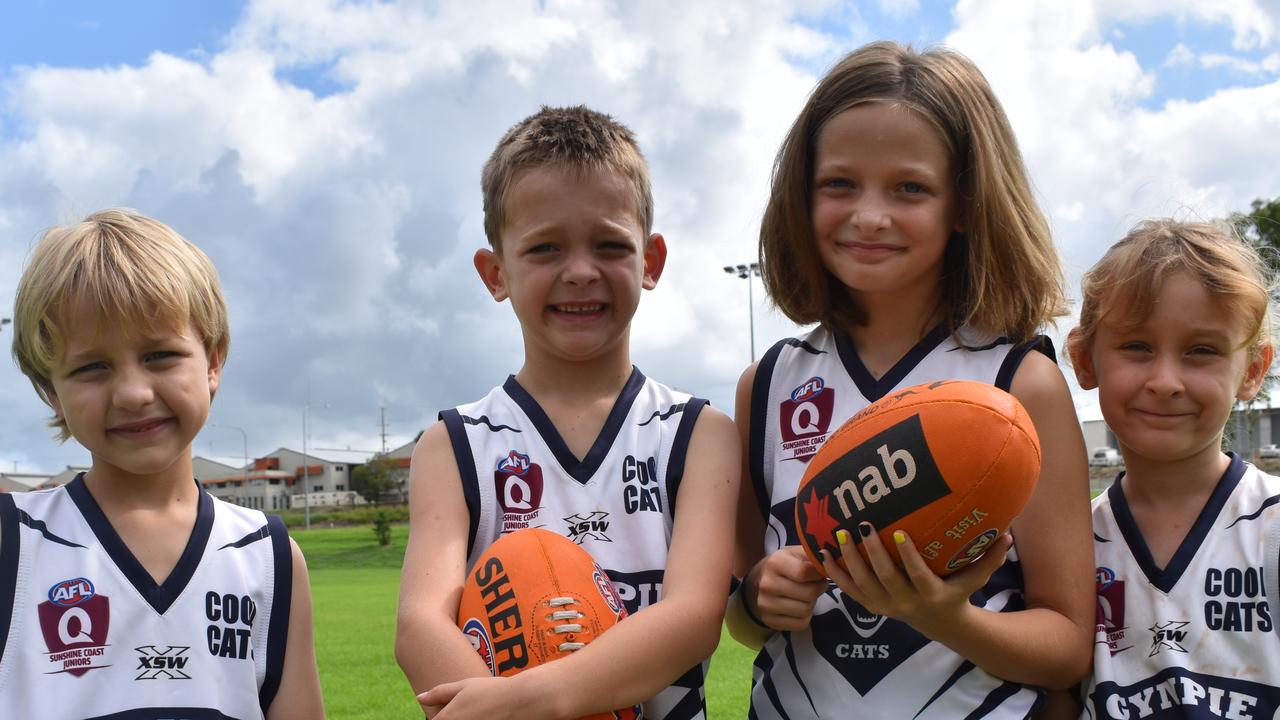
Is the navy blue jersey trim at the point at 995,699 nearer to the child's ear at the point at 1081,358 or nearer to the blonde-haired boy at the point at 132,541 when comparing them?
the child's ear at the point at 1081,358

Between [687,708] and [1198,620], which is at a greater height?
[1198,620]

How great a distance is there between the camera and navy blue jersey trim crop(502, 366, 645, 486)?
253 centimetres

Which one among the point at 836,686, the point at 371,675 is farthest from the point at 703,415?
the point at 371,675

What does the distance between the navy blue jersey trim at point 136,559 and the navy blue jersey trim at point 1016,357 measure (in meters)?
2.02

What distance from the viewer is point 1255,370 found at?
2.75m

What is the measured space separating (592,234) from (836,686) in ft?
4.14

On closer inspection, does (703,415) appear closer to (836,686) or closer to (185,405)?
(836,686)

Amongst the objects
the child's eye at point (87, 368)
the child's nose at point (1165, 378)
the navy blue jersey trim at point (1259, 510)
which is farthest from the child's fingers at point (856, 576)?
the child's eye at point (87, 368)

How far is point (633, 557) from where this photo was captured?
244 centimetres

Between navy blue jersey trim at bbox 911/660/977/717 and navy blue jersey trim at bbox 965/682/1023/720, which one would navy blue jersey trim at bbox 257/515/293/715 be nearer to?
navy blue jersey trim at bbox 911/660/977/717

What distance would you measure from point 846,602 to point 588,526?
26.0 inches

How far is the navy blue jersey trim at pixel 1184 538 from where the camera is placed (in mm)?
2494

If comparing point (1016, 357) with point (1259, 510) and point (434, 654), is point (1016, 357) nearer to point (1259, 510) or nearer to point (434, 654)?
point (1259, 510)

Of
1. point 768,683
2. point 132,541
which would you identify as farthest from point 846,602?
point 132,541
